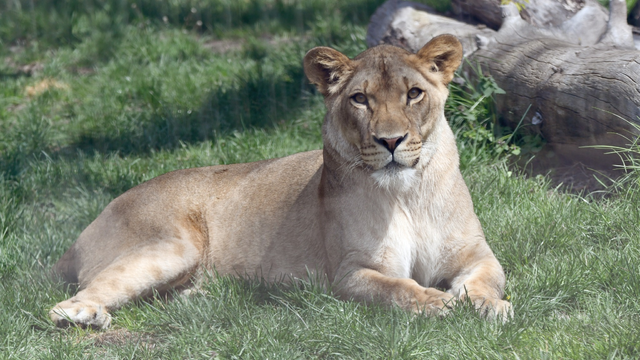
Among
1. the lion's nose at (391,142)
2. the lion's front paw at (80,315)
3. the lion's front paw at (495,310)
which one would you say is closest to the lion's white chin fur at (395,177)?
the lion's nose at (391,142)

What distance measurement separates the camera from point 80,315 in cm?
369

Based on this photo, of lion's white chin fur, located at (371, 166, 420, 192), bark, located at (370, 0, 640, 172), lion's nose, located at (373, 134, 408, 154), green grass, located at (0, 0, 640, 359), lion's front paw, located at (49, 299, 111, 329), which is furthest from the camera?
bark, located at (370, 0, 640, 172)

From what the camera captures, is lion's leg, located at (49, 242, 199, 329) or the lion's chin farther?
lion's leg, located at (49, 242, 199, 329)

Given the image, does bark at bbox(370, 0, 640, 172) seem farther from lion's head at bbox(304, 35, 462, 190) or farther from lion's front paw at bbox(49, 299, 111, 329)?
lion's front paw at bbox(49, 299, 111, 329)

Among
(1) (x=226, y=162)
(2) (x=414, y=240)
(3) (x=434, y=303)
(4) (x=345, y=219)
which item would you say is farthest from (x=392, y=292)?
(1) (x=226, y=162)

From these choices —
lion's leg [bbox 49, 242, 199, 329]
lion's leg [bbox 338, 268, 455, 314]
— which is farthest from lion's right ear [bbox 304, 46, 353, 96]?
lion's leg [bbox 49, 242, 199, 329]

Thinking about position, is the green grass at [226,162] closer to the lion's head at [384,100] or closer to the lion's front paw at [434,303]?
the lion's front paw at [434,303]

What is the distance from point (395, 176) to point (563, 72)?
1982mm

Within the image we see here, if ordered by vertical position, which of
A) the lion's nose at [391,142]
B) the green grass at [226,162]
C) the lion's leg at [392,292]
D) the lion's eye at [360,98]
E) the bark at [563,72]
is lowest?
the green grass at [226,162]

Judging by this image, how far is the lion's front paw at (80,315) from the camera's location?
3689 millimetres

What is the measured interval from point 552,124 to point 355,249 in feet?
6.55

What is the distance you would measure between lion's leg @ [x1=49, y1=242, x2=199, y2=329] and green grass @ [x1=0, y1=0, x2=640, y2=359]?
80 millimetres

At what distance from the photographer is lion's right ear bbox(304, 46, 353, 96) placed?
373 cm

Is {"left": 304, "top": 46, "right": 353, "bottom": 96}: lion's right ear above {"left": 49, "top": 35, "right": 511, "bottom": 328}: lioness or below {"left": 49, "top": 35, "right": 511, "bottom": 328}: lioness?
above
